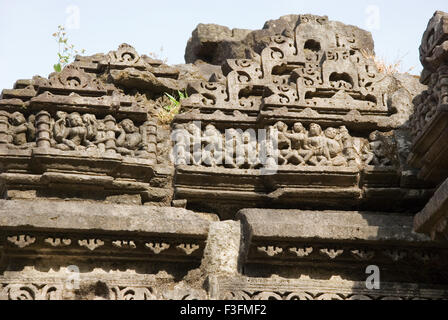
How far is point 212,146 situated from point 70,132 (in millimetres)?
1060

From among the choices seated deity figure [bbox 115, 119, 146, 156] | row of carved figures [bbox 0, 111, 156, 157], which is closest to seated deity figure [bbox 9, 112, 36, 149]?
row of carved figures [bbox 0, 111, 156, 157]

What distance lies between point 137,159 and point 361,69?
2.11 meters

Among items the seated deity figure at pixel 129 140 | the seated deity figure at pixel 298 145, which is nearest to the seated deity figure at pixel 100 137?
the seated deity figure at pixel 129 140

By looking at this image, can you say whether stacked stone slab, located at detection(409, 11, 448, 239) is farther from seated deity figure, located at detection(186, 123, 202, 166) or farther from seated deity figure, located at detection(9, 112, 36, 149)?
seated deity figure, located at detection(9, 112, 36, 149)

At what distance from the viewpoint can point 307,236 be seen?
22.1 ft

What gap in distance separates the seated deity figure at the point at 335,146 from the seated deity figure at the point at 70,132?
1801mm

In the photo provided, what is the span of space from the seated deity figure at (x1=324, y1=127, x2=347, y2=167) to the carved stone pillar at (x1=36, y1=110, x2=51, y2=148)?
210 cm

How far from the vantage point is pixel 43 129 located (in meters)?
6.98

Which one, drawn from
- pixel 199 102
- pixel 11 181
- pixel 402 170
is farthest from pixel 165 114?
pixel 402 170

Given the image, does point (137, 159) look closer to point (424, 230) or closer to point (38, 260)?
point (38, 260)

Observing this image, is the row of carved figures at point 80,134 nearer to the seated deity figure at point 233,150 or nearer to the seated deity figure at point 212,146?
the seated deity figure at point 212,146

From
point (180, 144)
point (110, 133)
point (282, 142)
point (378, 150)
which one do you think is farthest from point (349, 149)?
point (110, 133)

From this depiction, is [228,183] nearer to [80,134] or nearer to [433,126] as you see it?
[80,134]

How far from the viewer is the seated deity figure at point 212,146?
715 cm
